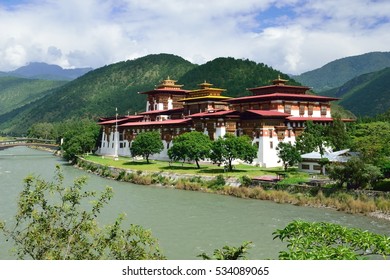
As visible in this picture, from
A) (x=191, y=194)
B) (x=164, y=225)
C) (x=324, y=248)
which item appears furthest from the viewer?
(x=191, y=194)

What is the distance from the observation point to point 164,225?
33750mm

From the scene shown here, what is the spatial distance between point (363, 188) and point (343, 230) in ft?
91.5

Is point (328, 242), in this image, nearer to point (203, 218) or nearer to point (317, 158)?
point (203, 218)

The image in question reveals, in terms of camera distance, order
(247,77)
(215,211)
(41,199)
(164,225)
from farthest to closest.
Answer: (247,77)
(215,211)
(164,225)
(41,199)

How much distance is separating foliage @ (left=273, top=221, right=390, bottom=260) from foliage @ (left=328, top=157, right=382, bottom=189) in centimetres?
2621

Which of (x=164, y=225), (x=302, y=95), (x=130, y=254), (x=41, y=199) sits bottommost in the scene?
(x=164, y=225)

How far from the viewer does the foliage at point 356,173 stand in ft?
131

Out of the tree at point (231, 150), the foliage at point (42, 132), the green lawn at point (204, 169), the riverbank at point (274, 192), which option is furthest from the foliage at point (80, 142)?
the foliage at point (42, 132)

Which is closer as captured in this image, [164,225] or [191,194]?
[164,225]

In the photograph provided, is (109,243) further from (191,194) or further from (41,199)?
(191,194)

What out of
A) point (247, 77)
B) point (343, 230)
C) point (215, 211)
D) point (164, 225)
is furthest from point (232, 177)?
point (247, 77)

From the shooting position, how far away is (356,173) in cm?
4031

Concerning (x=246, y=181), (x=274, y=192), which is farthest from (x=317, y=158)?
(x=274, y=192)

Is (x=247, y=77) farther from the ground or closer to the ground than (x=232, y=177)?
farther from the ground
